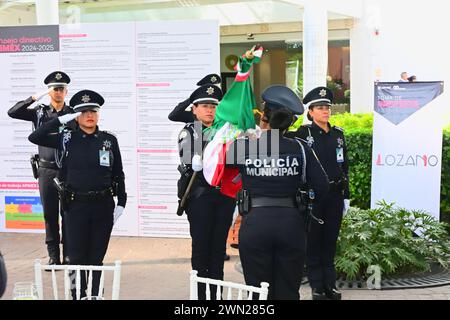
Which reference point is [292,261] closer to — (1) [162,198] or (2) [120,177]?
(2) [120,177]

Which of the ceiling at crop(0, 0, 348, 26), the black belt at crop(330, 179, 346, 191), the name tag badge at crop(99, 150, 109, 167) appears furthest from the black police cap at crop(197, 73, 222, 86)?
the ceiling at crop(0, 0, 348, 26)

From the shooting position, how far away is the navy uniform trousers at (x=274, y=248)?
4.08 metres

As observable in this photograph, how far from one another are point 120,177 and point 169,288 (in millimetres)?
1349

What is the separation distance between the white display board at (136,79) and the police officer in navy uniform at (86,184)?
2.34 m

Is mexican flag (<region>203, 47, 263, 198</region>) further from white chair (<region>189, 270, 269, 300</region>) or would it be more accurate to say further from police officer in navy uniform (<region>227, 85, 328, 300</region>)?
white chair (<region>189, 270, 269, 300</region>)

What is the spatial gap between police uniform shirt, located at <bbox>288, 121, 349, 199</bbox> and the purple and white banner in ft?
6.37

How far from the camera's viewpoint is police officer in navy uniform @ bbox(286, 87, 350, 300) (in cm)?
556

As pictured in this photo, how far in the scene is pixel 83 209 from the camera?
516 centimetres

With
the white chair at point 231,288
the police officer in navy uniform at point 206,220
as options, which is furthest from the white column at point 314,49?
the white chair at point 231,288

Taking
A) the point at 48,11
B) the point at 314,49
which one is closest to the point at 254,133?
the point at 314,49

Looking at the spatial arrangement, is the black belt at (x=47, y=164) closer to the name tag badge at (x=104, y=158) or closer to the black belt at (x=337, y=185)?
the name tag badge at (x=104, y=158)

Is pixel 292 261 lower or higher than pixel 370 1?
lower

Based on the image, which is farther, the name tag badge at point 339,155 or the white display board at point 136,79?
the white display board at point 136,79
